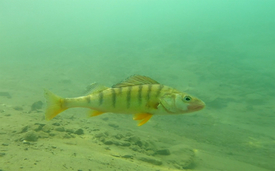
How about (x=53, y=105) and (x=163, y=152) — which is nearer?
(x=53, y=105)

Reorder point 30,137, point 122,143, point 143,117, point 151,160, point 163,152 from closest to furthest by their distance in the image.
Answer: point 143,117 < point 30,137 < point 151,160 < point 122,143 < point 163,152

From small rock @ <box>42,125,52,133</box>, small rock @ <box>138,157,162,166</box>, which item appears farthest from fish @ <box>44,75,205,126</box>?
small rock @ <box>42,125,52,133</box>

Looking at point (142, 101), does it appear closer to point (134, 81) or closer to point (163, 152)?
point (134, 81)

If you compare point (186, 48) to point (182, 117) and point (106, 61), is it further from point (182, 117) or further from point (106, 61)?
point (182, 117)

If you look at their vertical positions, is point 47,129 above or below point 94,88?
below

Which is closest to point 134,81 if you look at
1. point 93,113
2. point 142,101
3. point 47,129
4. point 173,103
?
point 142,101

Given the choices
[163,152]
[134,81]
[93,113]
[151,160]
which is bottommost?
[163,152]

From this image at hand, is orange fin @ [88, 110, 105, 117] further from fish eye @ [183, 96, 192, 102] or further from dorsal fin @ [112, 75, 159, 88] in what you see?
fish eye @ [183, 96, 192, 102]

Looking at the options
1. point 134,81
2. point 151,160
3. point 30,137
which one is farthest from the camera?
point 151,160
